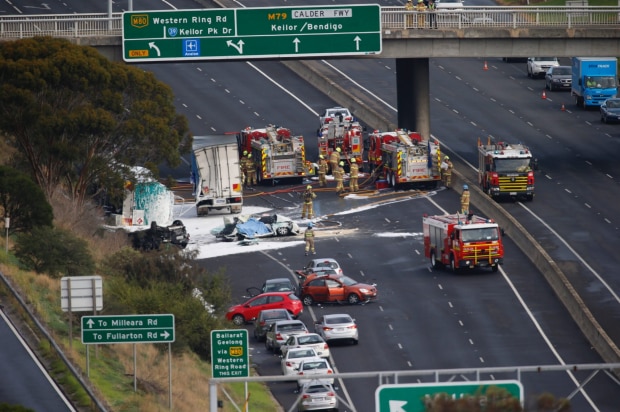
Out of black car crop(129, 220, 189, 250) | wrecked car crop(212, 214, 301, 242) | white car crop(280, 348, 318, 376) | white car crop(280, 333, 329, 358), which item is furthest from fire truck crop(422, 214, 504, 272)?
white car crop(280, 348, 318, 376)

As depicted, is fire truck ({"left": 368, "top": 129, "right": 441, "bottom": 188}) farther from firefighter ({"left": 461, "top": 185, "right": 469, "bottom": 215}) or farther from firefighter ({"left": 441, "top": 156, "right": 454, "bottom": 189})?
firefighter ({"left": 461, "top": 185, "right": 469, "bottom": 215})

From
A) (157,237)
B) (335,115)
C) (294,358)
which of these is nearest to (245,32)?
(157,237)

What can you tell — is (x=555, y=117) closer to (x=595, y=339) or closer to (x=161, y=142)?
(x=161, y=142)

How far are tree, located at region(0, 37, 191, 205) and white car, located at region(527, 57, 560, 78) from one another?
35.6 metres

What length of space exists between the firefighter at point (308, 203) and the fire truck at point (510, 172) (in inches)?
310

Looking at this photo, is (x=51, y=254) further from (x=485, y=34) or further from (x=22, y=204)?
(x=485, y=34)

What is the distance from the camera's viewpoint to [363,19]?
71375 mm

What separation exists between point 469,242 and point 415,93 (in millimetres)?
20005

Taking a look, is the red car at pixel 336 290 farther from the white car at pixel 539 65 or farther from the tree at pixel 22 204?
the white car at pixel 539 65

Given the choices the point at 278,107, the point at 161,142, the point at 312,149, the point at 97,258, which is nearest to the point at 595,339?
the point at 97,258

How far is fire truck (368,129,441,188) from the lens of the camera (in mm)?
73000

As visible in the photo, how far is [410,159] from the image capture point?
7312 cm

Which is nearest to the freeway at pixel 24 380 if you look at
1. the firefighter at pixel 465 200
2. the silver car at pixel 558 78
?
the firefighter at pixel 465 200

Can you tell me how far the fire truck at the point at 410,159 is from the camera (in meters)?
73.0
